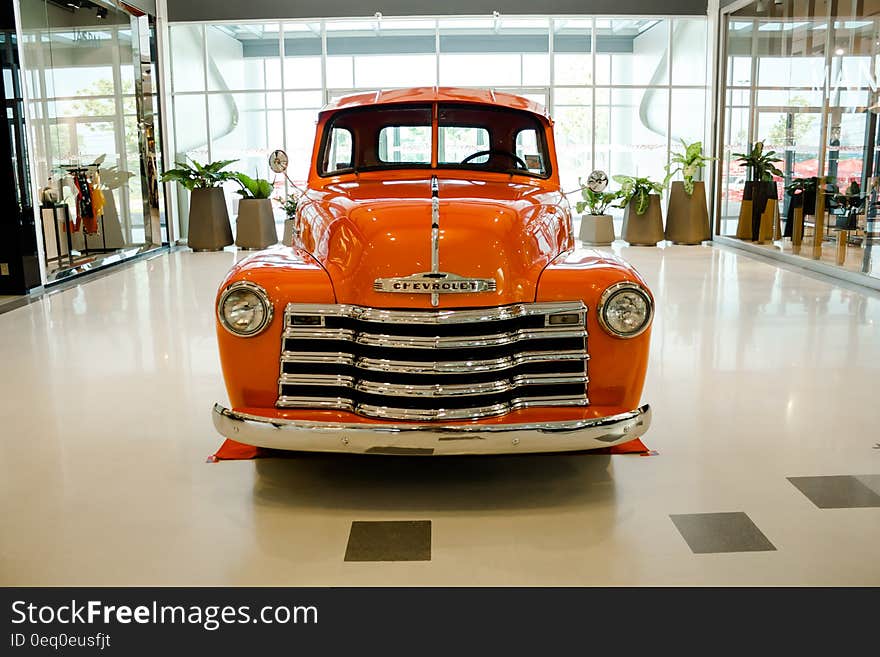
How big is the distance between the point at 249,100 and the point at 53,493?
12.0 m

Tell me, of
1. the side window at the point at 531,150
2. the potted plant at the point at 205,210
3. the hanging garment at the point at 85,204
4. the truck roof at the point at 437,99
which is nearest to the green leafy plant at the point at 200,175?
the potted plant at the point at 205,210

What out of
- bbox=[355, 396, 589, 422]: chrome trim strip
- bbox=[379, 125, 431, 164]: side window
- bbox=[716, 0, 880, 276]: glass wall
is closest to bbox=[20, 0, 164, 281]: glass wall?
bbox=[379, 125, 431, 164]: side window

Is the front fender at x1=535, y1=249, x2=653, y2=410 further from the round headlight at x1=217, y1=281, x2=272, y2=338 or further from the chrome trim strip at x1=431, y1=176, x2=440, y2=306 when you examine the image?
the round headlight at x1=217, y1=281, x2=272, y2=338

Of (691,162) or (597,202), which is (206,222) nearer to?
(597,202)

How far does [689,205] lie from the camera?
41.2 ft

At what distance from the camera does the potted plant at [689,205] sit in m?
12.6

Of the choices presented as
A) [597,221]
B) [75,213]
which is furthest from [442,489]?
[597,221]

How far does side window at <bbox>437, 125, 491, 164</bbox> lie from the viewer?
4262 millimetres

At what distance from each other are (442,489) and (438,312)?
744 millimetres

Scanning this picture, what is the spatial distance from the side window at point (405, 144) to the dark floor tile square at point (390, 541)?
77.6 inches

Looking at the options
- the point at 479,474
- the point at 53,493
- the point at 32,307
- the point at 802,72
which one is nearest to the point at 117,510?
the point at 53,493

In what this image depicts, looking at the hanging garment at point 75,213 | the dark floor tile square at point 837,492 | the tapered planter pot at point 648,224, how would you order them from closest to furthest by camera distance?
the dark floor tile square at point 837,492 < the hanging garment at point 75,213 < the tapered planter pot at point 648,224

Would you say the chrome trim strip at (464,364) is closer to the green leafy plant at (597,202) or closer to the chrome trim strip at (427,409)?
the chrome trim strip at (427,409)

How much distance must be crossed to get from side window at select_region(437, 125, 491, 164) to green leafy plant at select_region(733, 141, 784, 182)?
7.94m
